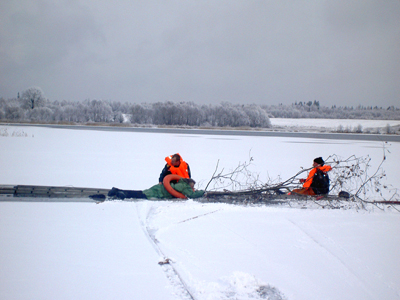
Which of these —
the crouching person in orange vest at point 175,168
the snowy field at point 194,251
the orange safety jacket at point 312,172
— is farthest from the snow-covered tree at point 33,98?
the orange safety jacket at point 312,172

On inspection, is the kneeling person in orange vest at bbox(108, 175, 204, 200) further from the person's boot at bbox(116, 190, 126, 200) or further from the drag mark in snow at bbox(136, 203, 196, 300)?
the drag mark in snow at bbox(136, 203, 196, 300)

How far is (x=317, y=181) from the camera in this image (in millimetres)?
6680

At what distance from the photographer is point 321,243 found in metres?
4.50

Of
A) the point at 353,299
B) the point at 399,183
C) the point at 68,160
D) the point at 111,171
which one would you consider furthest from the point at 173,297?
the point at 68,160

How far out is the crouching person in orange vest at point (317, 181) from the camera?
6.55 m

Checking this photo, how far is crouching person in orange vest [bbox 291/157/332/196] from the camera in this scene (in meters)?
6.55

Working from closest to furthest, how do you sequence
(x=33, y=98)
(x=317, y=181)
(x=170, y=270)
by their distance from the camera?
(x=170, y=270) → (x=317, y=181) → (x=33, y=98)

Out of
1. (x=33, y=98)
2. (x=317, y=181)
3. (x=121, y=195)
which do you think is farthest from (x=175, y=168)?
(x=33, y=98)

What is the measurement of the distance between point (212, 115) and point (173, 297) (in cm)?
6253

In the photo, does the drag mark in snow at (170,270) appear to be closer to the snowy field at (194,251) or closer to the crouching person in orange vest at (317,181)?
the snowy field at (194,251)

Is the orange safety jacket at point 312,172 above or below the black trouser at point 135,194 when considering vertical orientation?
above

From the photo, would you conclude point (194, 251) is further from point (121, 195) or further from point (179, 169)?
point (121, 195)

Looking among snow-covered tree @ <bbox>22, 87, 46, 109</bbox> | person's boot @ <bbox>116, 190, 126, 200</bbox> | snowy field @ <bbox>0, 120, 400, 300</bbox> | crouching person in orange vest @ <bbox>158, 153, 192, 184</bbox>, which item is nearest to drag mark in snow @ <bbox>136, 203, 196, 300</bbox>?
snowy field @ <bbox>0, 120, 400, 300</bbox>

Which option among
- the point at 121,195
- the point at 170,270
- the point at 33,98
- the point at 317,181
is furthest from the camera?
the point at 33,98
